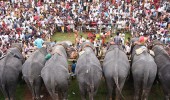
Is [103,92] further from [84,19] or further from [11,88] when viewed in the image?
[84,19]

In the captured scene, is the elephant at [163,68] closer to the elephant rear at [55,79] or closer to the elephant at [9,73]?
the elephant rear at [55,79]

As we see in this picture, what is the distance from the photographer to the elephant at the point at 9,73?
1106 centimetres

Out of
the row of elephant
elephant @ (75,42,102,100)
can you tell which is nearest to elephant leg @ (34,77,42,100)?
the row of elephant

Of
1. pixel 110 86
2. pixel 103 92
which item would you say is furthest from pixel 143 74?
pixel 103 92

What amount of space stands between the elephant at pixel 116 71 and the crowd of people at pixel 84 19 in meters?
4.52

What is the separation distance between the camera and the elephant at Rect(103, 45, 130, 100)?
10781 mm

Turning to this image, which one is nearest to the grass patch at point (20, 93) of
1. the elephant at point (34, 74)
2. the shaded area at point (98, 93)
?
the shaded area at point (98, 93)

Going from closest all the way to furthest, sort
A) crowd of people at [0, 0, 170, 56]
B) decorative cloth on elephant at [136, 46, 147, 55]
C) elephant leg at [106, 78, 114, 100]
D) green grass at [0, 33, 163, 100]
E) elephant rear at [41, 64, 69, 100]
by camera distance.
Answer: elephant rear at [41, 64, 69, 100] < elephant leg at [106, 78, 114, 100] < decorative cloth on elephant at [136, 46, 147, 55] < green grass at [0, 33, 163, 100] < crowd of people at [0, 0, 170, 56]

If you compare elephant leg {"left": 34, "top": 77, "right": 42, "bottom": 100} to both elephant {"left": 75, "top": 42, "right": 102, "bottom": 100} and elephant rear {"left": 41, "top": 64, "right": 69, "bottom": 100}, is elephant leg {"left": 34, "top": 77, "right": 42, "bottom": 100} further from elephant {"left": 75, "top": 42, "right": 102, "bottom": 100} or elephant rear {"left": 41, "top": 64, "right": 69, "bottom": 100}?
elephant {"left": 75, "top": 42, "right": 102, "bottom": 100}

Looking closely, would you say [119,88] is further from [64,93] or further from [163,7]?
[163,7]

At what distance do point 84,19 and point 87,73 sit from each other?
33.2 feet

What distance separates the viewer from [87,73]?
1062 centimetres

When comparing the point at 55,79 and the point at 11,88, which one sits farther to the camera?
the point at 11,88

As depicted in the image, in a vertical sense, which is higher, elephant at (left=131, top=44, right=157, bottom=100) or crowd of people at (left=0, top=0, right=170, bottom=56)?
crowd of people at (left=0, top=0, right=170, bottom=56)
